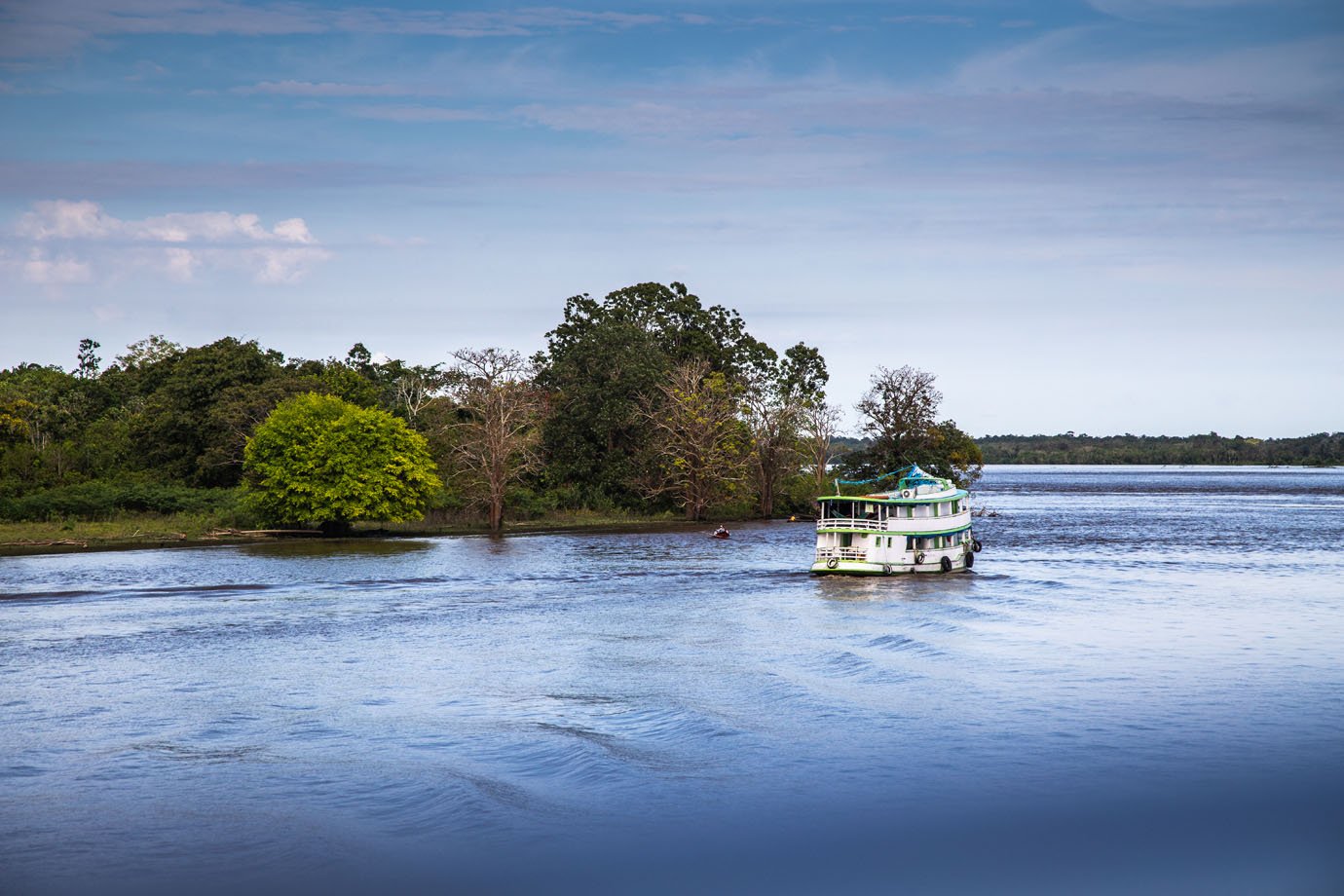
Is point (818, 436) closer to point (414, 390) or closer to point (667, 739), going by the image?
point (414, 390)

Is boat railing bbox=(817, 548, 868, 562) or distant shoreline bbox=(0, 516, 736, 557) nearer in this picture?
boat railing bbox=(817, 548, 868, 562)

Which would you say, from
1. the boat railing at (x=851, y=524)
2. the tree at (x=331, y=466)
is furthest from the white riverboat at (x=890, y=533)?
the tree at (x=331, y=466)

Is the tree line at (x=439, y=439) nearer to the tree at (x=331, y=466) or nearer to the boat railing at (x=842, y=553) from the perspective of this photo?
the tree at (x=331, y=466)

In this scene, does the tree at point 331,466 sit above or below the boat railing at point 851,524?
above

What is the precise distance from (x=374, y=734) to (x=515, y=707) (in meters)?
3.90

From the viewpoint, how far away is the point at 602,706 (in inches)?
1131

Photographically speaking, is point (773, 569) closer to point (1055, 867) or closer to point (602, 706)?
point (602, 706)

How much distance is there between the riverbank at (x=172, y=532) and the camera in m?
67.4

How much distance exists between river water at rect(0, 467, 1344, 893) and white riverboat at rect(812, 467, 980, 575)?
225 inches

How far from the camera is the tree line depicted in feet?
253

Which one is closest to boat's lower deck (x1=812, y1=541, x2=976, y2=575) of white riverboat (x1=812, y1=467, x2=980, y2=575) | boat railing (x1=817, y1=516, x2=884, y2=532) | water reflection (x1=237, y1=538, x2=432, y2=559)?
white riverboat (x1=812, y1=467, x2=980, y2=575)

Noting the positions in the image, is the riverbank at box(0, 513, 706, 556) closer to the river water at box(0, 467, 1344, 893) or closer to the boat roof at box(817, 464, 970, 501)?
the river water at box(0, 467, 1344, 893)

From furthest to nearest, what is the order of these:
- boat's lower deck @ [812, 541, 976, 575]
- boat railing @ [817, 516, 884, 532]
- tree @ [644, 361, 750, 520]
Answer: tree @ [644, 361, 750, 520] → boat railing @ [817, 516, 884, 532] → boat's lower deck @ [812, 541, 976, 575]

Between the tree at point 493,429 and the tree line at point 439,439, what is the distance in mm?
157
